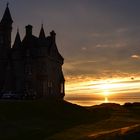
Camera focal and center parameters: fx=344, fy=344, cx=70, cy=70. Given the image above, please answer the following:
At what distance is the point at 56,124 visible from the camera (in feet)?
138

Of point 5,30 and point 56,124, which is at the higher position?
point 5,30

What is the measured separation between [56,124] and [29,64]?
31197 mm

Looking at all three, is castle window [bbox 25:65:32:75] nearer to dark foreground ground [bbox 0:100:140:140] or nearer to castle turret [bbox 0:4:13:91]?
castle turret [bbox 0:4:13:91]

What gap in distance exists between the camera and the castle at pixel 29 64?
70.8 metres

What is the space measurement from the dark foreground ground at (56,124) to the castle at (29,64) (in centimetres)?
1632

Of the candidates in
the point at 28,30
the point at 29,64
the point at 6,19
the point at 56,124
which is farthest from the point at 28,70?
the point at 56,124

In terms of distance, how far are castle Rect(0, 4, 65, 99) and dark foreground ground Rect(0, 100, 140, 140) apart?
53.5 ft

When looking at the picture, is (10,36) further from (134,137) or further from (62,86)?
(134,137)

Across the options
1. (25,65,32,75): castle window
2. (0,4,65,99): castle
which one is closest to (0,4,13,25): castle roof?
(0,4,65,99): castle

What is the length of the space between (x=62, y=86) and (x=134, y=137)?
5203 centimetres

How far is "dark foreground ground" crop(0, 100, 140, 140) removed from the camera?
33094mm

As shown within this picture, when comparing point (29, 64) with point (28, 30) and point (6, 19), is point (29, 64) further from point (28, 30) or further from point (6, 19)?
point (6, 19)

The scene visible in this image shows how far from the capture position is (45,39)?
7250cm

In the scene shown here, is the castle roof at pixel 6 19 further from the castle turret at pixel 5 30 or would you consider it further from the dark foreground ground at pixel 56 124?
the dark foreground ground at pixel 56 124
